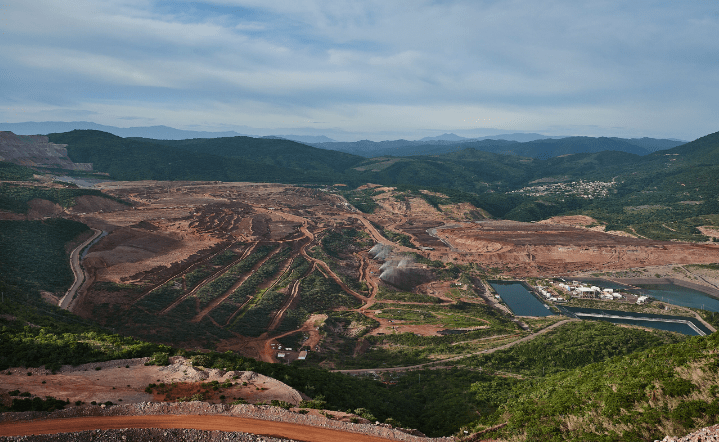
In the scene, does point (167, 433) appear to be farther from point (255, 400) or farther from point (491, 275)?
point (491, 275)

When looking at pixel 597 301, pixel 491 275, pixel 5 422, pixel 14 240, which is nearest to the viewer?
pixel 5 422

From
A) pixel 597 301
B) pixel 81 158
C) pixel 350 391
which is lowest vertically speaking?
pixel 597 301

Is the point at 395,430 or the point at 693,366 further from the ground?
the point at 693,366

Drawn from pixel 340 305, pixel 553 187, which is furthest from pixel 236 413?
pixel 553 187

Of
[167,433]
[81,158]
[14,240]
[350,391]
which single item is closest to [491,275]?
[350,391]

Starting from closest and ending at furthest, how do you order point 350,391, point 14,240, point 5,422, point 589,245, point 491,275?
point 5,422, point 350,391, point 14,240, point 491,275, point 589,245

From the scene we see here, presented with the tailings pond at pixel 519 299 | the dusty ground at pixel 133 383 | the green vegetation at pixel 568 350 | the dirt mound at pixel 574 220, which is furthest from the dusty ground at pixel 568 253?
the dusty ground at pixel 133 383

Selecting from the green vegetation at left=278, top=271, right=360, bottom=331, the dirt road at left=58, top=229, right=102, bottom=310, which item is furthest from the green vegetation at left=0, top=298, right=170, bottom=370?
the green vegetation at left=278, top=271, right=360, bottom=331
